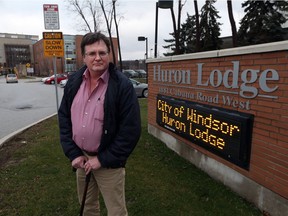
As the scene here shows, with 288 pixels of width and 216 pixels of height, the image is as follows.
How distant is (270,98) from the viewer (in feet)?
10.7

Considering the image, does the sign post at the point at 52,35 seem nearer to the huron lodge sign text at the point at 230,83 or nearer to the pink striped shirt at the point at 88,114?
the huron lodge sign text at the point at 230,83

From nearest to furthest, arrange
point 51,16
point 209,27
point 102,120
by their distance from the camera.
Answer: point 102,120 < point 51,16 < point 209,27

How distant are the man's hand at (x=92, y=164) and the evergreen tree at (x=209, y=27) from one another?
2872cm

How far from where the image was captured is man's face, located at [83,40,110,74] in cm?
244

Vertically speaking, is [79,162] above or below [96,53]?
below

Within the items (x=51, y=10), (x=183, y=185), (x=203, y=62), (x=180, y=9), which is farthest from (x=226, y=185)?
(x=180, y=9)

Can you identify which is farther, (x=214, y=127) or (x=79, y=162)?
(x=214, y=127)

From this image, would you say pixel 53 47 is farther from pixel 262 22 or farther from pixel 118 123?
pixel 262 22

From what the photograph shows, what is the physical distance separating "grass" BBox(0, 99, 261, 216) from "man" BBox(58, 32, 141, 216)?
1.27 metres

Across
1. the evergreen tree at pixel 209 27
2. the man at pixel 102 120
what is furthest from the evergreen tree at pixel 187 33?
the man at pixel 102 120

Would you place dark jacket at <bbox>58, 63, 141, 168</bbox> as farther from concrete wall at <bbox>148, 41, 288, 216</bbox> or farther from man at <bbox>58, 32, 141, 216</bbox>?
concrete wall at <bbox>148, 41, 288, 216</bbox>

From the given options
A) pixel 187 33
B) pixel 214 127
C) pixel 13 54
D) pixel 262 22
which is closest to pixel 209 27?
pixel 187 33

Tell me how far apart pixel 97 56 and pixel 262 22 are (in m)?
22.4

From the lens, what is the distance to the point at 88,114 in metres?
2.45
